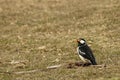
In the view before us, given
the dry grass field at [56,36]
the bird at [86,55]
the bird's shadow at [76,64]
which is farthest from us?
the bird's shadow at [76,64]

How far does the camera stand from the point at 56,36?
66.9 ft

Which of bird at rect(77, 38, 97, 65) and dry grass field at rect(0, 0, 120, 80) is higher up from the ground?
bird at rect(77, 38, 97, 65)

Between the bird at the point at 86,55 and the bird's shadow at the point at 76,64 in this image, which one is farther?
the bird's shadow at the point at 76,64

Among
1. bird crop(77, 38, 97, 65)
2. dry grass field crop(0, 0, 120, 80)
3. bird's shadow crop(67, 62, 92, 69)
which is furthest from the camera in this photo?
bird's shadow crop(67, 62, 92, 69)

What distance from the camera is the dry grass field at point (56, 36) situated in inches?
564

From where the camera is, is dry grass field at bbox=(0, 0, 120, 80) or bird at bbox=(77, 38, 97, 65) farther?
bird at bbox=(77, 38, 97, 65)

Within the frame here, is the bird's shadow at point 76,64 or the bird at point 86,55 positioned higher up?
the bird at point 86,55

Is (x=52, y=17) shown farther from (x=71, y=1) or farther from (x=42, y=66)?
(x=42, y=66)

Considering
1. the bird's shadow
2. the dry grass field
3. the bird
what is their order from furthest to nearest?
the bird's shadow → the bird → the dry grass field

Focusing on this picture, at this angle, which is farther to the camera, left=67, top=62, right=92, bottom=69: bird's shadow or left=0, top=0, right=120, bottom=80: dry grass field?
left=67, top=62, right=92, bottom=69: bird's shadow

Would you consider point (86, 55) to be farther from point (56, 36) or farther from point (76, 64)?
point (56, 36)

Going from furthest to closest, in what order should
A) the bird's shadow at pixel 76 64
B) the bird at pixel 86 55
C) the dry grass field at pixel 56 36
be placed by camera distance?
the bird's shadow at pixel 76 64
the bird at pixel 86 55
the dry grass field at pixel 56 36

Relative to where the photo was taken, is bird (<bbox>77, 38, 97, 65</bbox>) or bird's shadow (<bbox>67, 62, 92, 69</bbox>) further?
bird's shadow (<bbox>67, 62, 92, 69</bbox>)

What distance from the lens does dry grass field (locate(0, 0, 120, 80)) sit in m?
14.3
